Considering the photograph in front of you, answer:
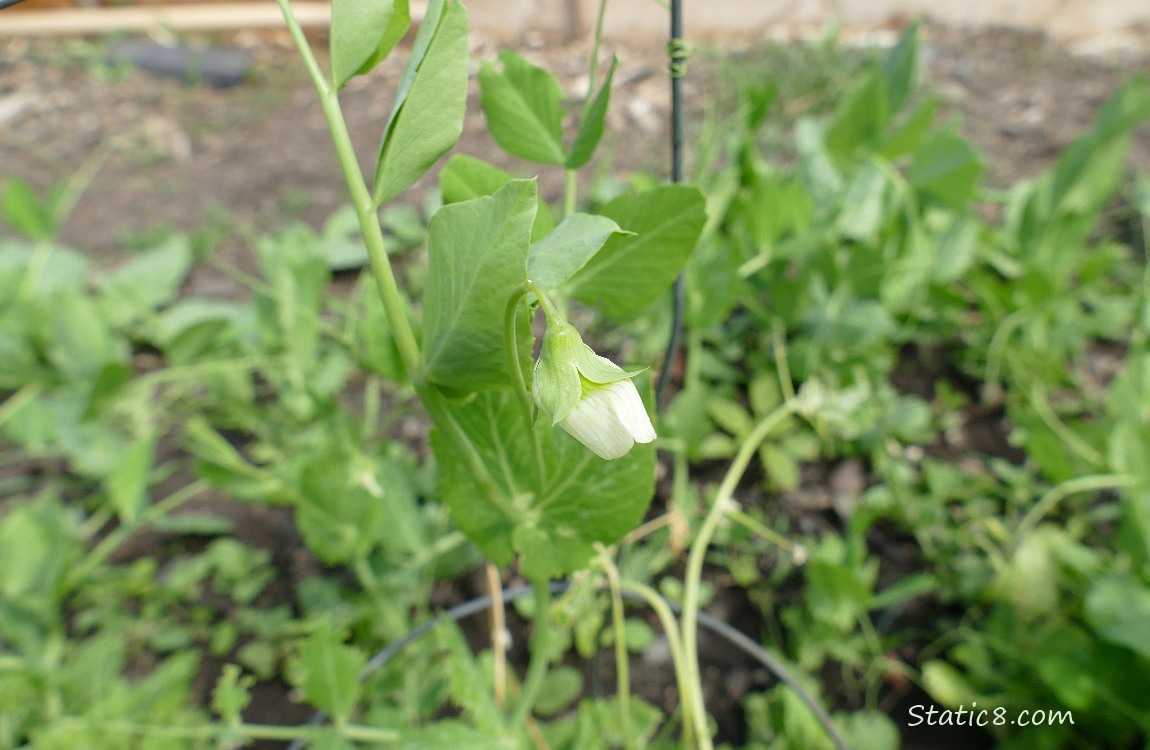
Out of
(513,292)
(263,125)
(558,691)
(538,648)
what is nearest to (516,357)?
(513,292)

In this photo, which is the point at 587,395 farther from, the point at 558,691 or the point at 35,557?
the point at 35,557

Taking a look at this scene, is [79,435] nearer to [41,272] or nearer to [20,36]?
[41,272]

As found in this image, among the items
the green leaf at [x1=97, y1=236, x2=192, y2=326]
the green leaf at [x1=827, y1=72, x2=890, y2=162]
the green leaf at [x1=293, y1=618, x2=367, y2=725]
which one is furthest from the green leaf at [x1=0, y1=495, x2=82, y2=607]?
the green leaf at [x1=827, y1=72, x2=890, y2=162]

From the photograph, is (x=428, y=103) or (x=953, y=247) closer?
(x=428, y=103)

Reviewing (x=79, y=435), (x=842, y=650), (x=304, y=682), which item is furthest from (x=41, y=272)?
(x=842, y=650)

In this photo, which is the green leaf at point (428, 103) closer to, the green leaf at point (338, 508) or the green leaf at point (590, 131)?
the green leaf at point (590, 131)

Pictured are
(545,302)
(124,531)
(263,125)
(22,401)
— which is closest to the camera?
(545,302)
